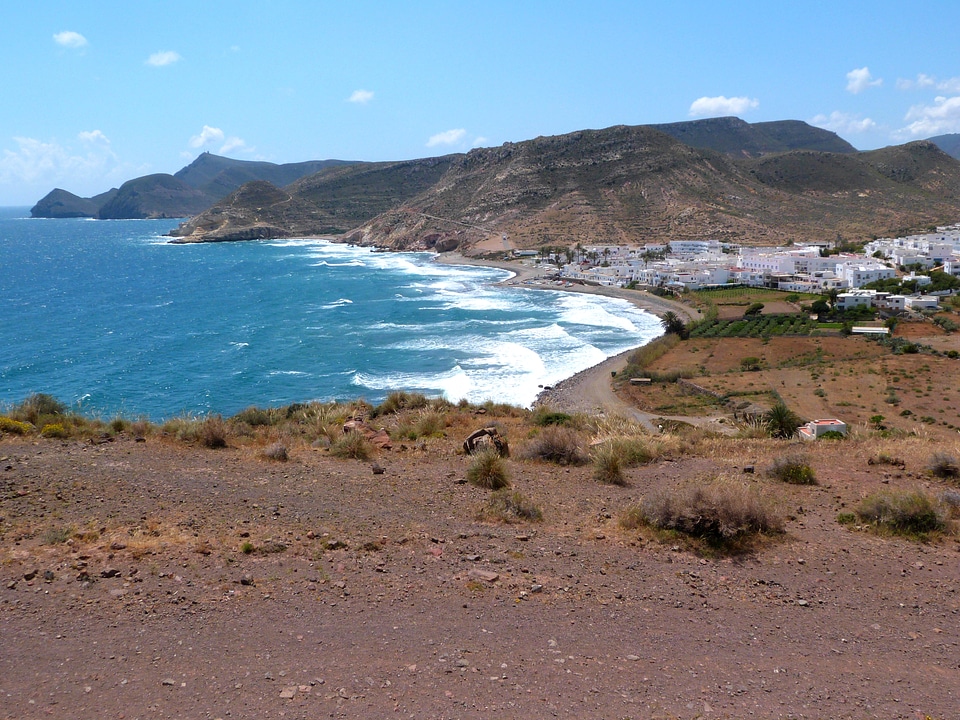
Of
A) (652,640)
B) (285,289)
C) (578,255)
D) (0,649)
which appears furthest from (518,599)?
(578,255)

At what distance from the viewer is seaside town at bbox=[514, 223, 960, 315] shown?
54906mm

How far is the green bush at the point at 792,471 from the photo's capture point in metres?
9.61

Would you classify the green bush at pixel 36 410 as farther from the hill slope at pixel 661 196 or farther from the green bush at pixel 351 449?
the hill slope at pixel 661 196

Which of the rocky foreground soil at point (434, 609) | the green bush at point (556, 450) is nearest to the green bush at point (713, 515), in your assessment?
the rocky foreground soil at point (434, 609)

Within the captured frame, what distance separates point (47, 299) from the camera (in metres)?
60.8

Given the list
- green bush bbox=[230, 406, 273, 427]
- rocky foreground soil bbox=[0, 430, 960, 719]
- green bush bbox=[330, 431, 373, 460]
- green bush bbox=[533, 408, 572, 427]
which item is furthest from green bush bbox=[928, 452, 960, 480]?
green bush bbox=[230, 406, 273, 427]

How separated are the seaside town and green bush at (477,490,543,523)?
166 ft

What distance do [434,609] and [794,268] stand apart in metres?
69.0

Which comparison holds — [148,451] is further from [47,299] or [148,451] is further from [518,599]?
[47,299]

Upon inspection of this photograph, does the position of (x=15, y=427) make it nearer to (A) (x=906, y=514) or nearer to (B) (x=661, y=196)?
(A) (x=906, y=514)

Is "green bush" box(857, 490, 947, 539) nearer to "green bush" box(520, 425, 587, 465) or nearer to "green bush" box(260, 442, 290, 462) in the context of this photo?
"green bush" box(520, 425, 587, 465)

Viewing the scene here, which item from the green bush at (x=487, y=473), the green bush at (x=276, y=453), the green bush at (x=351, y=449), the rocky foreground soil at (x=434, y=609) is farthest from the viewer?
the green bush at (x=351, y=449)

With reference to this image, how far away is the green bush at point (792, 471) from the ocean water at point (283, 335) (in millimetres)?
14357

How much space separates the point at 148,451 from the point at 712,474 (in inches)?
351
